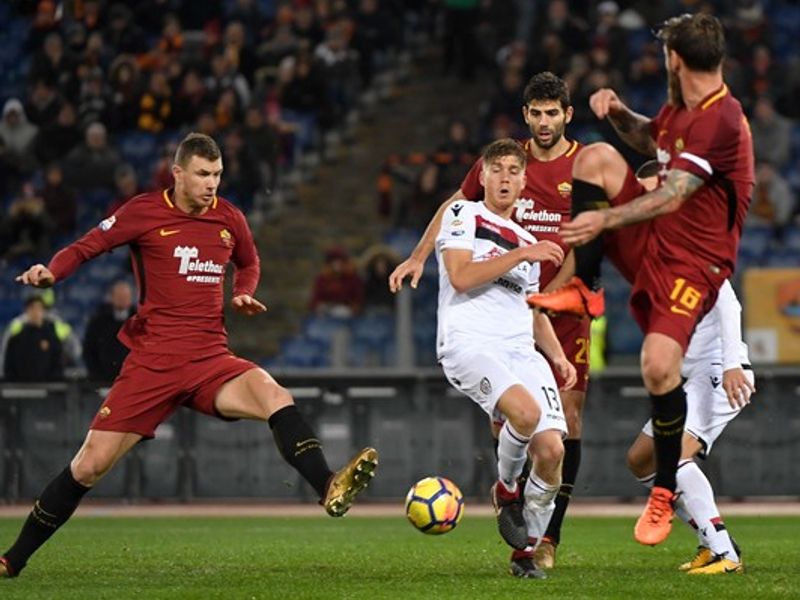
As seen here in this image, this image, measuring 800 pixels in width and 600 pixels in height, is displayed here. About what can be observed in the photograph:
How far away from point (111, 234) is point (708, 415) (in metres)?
3.46

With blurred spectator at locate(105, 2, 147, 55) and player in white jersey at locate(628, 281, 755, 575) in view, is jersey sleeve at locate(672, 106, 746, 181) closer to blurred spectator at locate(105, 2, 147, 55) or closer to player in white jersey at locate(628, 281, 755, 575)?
player in white jersey at locate(628, 281, 755, 575)

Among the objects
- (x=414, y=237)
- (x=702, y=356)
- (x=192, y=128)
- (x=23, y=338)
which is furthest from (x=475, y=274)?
(x=192, y=128)

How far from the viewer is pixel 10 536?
13.3 meters

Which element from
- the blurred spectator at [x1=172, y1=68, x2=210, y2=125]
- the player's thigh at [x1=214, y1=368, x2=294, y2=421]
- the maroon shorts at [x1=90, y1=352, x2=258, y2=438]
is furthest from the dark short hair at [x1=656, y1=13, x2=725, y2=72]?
the blurred spectator at [x1=172, y1=68, x2=210, y2=125]

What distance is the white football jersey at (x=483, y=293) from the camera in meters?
9.79

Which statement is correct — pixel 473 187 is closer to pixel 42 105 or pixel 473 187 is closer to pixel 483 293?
pixel 483 293

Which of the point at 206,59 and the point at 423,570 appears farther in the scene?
the point at 206,59

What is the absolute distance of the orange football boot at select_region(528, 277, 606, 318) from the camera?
9.03 meters

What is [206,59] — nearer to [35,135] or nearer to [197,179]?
[35,135]

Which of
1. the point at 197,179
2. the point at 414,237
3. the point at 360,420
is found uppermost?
the point at 197,179

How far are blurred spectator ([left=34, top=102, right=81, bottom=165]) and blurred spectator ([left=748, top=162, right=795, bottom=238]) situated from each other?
28.6ft

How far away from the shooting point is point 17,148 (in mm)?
23875

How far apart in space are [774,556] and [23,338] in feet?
30.6

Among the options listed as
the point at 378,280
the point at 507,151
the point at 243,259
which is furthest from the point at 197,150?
the point at 378,280
